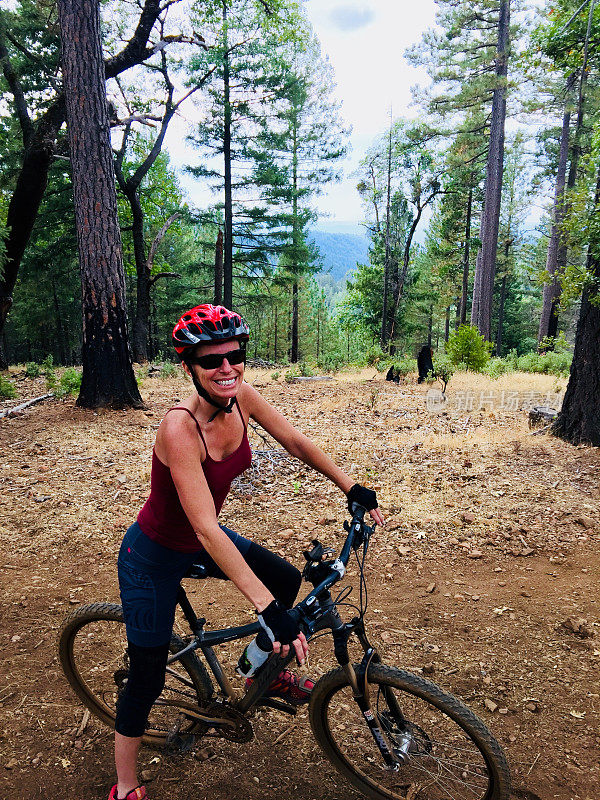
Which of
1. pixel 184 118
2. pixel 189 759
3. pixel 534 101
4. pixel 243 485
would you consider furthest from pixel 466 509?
pixel 534 101

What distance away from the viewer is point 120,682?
9.18ft

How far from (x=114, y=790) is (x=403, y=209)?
30.2 meters

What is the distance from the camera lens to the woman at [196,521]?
1957mm

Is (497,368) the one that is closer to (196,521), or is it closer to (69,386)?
(69,386)

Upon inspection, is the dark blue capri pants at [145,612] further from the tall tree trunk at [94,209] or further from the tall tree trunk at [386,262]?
the tall tree trunk at [386,262]

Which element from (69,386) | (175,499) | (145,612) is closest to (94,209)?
(69,386)

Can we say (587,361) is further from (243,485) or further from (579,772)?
(579,772)

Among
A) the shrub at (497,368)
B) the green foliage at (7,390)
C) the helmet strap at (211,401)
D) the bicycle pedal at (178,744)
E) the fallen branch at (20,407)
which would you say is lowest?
the bicycle pedal at (178,744)

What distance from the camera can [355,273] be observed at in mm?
33688

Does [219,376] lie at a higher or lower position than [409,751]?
higher

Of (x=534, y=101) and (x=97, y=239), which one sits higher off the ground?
(x=534, y=101)

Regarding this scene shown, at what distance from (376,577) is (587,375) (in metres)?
5.21

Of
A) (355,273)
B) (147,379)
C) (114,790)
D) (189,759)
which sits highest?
(355,273)

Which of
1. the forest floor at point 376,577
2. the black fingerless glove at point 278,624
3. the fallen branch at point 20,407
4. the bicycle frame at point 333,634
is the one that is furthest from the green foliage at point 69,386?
the black fingerless glove at point 278,624
